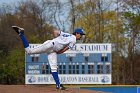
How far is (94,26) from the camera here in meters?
41.2

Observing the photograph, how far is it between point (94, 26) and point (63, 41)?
31995 mm

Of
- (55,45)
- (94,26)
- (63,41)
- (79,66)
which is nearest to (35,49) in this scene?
(55,45)

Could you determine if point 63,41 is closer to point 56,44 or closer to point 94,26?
point 56,44

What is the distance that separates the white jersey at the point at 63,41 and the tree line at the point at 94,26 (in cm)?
2810

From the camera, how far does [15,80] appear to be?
118 ft

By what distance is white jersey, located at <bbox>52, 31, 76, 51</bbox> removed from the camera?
9297 millimetres

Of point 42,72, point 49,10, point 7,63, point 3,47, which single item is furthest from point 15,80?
point 42,72

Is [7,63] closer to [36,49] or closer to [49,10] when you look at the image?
[49,10]

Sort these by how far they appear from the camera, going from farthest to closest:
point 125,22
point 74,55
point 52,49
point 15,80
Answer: point 125,22, point 15,80, point 74,55, point 52,49

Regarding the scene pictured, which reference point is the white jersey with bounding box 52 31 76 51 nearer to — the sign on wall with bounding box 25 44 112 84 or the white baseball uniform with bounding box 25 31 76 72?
the white baseball uniform with bounding box 25 31 76 72

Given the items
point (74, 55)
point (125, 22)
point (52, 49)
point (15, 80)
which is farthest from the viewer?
point (125, 22)

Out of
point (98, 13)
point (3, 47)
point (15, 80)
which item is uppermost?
point (98, 13)

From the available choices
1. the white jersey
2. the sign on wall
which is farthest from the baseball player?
the sign on wall

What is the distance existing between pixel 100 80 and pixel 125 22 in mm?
15334
